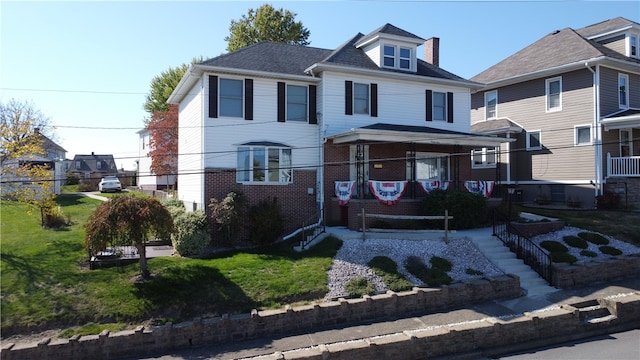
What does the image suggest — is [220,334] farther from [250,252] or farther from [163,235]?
[250,252]

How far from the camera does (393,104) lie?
2020 cm

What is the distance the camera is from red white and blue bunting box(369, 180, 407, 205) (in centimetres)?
1666

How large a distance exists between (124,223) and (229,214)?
4854 millimetres

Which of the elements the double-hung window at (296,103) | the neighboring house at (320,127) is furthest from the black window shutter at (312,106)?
the double-hung window at (296,103)

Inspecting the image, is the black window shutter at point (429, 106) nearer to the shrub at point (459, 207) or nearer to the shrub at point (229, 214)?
the shrub at point (459, 207)

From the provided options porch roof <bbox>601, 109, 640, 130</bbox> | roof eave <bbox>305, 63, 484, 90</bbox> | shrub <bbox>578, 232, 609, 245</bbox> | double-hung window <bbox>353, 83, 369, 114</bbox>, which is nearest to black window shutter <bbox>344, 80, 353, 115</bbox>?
double-hung window <bbox>353, 83, 369, 114</bbox>

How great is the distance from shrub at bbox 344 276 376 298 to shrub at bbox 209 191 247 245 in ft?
18.5

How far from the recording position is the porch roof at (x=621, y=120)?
69.1 ft

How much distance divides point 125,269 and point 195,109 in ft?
27.4

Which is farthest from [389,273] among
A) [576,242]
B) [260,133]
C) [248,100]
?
[248,100]

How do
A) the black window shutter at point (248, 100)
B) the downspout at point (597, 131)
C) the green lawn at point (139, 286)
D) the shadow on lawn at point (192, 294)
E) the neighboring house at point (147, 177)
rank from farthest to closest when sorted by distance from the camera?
the neighboring house at point (147, 177)
the downspout at point (597, 131)
the black window shutter at point (248, 100)
the shadow on lawn at point (192, 294)
the green lawn at point (139, 286)

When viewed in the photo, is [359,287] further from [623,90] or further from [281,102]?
[623,90]

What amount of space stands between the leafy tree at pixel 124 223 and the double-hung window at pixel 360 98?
10425 millimetres

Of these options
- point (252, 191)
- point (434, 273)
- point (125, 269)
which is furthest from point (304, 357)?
point (252, 191)
